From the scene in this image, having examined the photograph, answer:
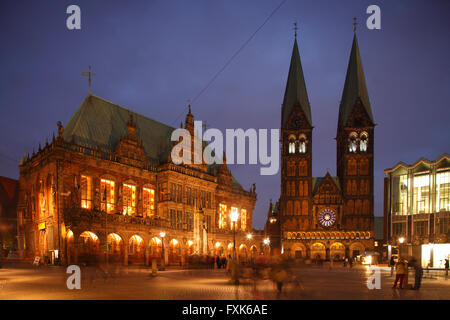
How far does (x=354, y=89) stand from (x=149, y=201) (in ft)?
185

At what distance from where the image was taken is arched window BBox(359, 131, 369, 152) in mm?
85125

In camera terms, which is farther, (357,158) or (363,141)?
(363,141)

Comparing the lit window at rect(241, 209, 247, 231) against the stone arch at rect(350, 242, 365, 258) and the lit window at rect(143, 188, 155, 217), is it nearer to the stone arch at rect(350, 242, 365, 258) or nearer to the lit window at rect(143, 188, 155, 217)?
the lit window at rect(143, 188, 155, 217)

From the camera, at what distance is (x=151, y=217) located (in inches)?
1897

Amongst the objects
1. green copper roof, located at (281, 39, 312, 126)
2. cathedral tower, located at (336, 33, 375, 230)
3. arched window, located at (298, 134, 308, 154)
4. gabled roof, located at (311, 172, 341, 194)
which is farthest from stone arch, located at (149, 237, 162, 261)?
green copper roof, located at (281, 39, 312, 126)

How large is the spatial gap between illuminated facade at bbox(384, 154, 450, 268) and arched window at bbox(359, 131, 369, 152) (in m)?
22.1

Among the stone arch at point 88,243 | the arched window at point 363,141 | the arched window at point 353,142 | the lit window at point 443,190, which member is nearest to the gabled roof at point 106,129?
the stone arch at point 88,243

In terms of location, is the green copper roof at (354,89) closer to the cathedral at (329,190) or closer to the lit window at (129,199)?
the cathedral at (329,190)

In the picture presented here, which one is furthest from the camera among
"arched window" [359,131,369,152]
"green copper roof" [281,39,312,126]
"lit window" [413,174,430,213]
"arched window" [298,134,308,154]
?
"green copper roof" [281,39,312,126]

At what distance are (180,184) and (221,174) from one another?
1153 cm

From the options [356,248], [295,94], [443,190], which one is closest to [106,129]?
[443,190]

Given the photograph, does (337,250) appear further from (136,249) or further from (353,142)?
(136,249)

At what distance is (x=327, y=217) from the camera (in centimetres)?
8456
